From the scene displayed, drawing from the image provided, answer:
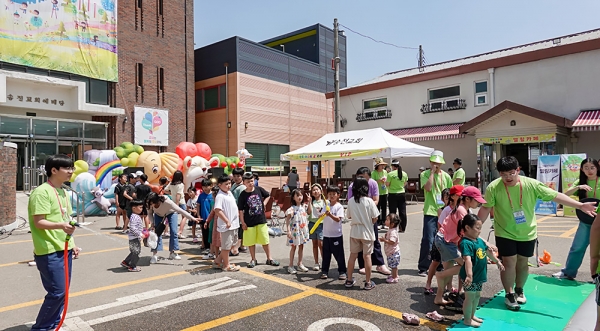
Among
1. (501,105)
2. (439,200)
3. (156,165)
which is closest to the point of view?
(439,200)

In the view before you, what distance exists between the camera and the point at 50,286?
3527mm

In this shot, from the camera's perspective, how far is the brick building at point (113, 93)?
18016mm

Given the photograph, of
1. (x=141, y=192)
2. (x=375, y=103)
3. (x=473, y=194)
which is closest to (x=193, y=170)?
(x=141, y=192)

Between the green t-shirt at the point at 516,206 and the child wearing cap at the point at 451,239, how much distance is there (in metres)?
0.20

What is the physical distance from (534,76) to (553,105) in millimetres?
1473

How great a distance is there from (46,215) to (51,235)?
21cm

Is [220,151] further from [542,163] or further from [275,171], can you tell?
[542,163]

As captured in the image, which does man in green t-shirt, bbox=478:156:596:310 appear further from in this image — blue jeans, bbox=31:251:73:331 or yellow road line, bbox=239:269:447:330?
blue jeans, bbox=31:251:73:331

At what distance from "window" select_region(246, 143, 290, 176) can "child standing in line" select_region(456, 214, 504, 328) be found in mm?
20685

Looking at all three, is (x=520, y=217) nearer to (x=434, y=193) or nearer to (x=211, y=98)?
(x=434, y=193)

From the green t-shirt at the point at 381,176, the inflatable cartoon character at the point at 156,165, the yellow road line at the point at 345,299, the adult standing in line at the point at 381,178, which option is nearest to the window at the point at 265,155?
the inflatable cartoon character at the point at 156,165

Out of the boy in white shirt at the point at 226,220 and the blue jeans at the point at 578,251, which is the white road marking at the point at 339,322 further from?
the blue jeans at the point at 578,251

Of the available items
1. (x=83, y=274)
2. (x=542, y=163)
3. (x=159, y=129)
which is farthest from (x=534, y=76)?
(x=159, y=129)

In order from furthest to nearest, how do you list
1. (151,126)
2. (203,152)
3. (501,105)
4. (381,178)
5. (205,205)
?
(151,126) → (203,152) → (501,105) → (381,178) → (205,205)
